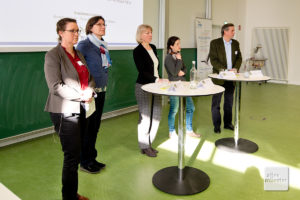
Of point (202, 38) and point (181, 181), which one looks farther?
point (202, 38)

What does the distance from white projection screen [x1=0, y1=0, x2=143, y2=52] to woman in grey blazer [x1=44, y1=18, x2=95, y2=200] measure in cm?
179

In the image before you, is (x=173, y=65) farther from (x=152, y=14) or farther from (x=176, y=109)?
(x=152, y=14)

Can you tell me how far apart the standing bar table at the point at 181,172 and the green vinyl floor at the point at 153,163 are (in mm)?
78

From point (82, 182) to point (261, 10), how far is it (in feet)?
28.7

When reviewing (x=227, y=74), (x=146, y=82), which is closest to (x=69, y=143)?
(x=146, y=82)

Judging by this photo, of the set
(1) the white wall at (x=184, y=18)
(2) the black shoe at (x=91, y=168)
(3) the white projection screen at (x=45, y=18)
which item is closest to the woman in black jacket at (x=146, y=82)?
(2) the black shoe at (x=91, y=168)

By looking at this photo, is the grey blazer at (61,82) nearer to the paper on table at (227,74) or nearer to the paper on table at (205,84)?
the paper on table at (205,84)

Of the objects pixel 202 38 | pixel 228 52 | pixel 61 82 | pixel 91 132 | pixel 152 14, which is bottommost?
pixel 91 132

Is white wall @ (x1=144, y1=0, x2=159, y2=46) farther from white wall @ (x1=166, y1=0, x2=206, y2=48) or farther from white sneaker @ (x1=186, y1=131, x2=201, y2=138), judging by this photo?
white sneaker @ (x1=186, y1=131, x2=201, y2=138)

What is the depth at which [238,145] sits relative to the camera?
3.73 m

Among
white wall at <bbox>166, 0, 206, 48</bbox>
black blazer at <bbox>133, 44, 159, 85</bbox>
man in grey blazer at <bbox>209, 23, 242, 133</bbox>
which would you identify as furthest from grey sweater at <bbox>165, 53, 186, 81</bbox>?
white wall at <bbox>166, 0, 206, 48</bbox>

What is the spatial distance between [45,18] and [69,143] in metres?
2.42

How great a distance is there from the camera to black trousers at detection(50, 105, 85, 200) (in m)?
2.07

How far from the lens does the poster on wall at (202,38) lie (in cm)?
734
